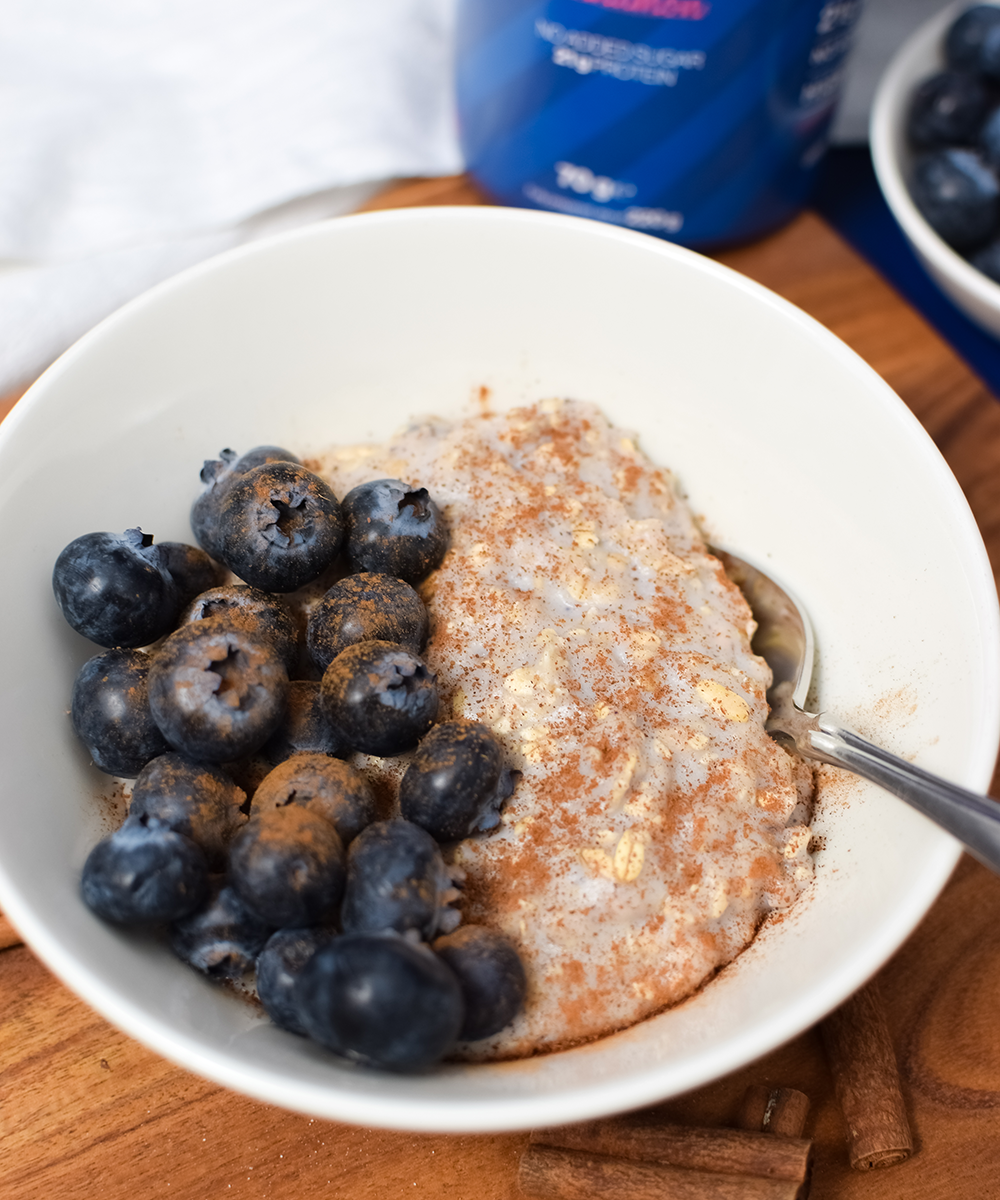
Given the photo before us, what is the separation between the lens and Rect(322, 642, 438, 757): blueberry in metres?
0.86

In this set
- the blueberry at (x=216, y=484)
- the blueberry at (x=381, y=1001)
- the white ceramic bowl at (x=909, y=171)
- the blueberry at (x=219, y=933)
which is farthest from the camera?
the white ceramic bowl at (x=909, y=171)

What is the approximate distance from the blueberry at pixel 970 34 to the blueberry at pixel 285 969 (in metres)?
1.58

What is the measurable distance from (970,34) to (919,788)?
4.26 feet

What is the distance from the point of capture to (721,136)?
1.39 metres

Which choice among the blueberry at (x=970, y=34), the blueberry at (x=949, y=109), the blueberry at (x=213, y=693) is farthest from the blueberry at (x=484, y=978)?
the blueberry at (x=970, y=34)

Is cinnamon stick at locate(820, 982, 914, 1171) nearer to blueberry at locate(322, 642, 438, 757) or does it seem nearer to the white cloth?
blueberry at locate(322, 642, 438, 757)

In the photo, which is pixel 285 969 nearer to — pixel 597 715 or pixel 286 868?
pixel 286 868

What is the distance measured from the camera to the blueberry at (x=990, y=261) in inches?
57.8

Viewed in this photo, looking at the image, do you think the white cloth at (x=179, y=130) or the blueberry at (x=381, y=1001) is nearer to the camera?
the blueberry at (x=381, y=1001)

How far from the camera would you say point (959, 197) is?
1.47 m

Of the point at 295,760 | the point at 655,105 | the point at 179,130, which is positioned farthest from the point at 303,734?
the point at 179,130

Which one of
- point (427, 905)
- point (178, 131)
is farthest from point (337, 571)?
point (178, 131)

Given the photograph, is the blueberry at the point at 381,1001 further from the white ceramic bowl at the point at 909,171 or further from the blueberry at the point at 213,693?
the white ceramic bowl at the point at 909,171

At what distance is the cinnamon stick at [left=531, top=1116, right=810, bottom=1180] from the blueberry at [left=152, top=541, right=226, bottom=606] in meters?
0.61
